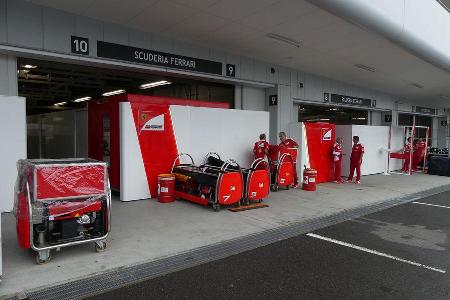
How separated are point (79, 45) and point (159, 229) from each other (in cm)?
423

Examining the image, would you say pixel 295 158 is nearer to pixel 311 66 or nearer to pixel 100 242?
pixel 311 66

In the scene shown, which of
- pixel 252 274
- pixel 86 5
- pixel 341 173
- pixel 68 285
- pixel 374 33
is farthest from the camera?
pixel 341 173

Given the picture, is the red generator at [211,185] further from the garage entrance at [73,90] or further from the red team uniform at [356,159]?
the red team uniform at [356,159]

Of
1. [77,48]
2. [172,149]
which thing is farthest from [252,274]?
[77,48]

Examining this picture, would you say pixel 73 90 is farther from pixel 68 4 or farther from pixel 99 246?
pixel 99 246

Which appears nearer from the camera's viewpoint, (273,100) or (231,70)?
(231,70)

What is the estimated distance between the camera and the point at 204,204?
267 inches

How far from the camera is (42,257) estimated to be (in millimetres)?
3885

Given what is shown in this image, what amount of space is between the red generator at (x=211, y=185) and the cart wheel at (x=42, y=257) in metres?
3.17

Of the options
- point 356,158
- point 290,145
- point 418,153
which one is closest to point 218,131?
point 290,145

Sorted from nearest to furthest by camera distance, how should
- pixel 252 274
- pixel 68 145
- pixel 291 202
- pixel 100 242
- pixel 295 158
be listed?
pixel 252 274, pixel 100 242, pixel 291 202, pixel 295 158, pixel 68 145

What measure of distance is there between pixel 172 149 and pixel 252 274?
15.4 feet

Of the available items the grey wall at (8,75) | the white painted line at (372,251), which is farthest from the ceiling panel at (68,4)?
the white painted line at (372,251)

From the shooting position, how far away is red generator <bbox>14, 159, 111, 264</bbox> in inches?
152
